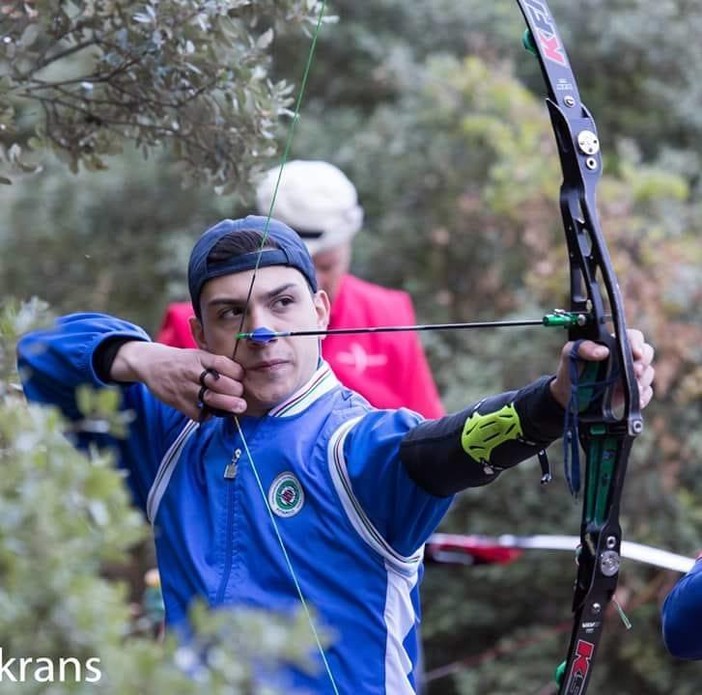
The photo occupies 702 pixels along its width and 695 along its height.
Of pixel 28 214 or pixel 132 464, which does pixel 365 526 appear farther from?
pixel 28 214

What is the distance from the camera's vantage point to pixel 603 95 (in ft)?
21.1

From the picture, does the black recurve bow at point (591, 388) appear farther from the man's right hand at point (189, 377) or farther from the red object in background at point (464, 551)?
the red object in background at point (464, 551)

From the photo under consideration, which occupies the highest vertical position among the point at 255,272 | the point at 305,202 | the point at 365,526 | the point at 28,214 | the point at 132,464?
the point at 255,272

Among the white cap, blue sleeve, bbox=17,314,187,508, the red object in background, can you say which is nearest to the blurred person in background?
the white cap

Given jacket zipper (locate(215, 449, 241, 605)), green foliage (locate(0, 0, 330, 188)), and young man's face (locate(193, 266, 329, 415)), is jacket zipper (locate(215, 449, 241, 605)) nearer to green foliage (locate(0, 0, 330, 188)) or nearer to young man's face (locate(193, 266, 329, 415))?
young man's face (locate(193, 266, 329, 415))

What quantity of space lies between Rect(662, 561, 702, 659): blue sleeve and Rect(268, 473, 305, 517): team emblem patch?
0.59 m

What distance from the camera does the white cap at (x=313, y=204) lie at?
375 centimetres

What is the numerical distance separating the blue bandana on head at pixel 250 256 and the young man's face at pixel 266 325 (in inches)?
0.4

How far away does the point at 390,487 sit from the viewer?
6.60 ft

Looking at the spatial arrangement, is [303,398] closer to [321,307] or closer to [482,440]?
[321,307]

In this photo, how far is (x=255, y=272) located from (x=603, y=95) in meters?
4.55

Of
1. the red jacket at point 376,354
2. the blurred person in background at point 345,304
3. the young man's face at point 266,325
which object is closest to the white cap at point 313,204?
the blurred person in background at point 345,304

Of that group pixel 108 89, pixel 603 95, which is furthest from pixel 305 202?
pixel 603 95

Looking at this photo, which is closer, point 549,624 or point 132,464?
point 132,464
